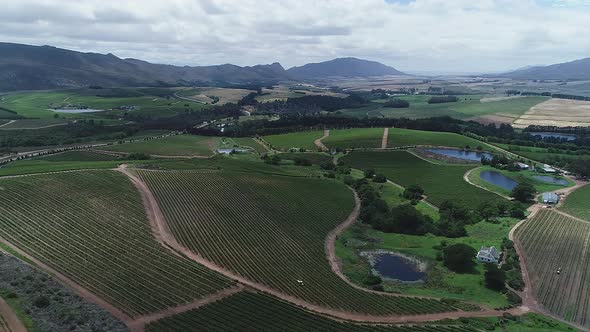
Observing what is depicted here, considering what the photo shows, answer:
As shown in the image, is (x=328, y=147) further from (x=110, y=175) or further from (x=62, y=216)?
(x=62, y=216)

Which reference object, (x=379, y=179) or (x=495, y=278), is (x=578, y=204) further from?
(x=495, y=278)

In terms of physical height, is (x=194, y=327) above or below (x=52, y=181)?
below

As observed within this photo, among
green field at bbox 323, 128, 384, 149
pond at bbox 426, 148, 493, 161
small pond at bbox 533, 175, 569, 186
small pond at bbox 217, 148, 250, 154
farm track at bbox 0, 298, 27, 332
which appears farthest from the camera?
green field at bbox 323, 128, 384, 149

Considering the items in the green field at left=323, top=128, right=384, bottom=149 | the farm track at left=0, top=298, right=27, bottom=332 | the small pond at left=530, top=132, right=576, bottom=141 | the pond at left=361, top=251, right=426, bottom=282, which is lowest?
the pond at left=361, top=251, right=426, bottom=282

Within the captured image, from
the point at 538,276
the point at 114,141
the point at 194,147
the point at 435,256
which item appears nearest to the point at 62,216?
the point at 435,256

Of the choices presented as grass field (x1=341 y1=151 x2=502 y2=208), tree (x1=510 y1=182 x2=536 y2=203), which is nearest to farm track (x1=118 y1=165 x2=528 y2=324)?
grass field (x1=341 y1=151 x2=502 y2=208)

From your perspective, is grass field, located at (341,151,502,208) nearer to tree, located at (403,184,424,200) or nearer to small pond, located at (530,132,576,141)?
tree, located at (403,184,424,200)

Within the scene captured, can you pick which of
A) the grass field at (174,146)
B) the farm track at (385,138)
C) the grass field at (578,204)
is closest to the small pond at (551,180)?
the grass field at (578,204)

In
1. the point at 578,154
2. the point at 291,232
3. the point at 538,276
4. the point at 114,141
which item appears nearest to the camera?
the point at 538,276
